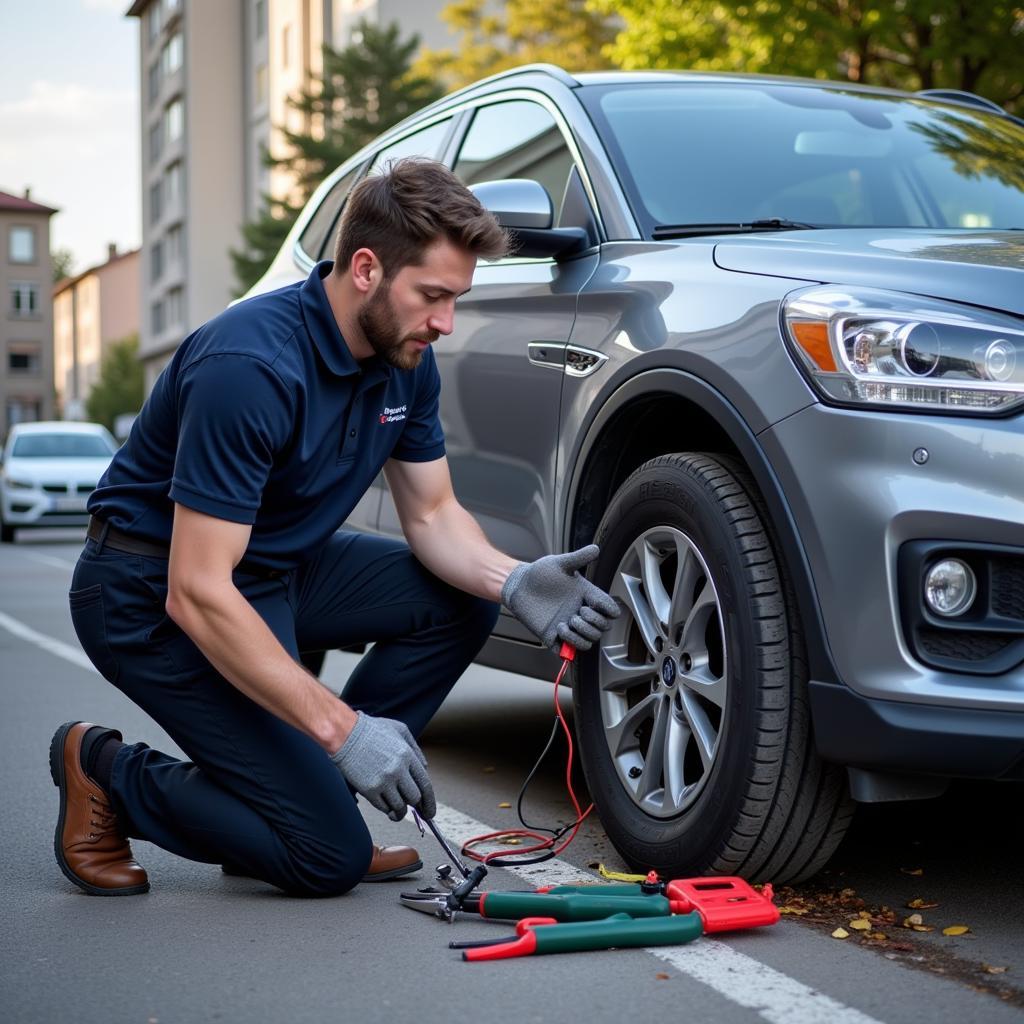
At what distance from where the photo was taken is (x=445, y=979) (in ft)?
9.61

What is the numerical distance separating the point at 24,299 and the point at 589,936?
88.8 metres

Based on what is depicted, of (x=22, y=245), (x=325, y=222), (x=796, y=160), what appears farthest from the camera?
(x=22, y=245)

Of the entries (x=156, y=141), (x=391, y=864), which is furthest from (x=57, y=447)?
(x=156, y=141)

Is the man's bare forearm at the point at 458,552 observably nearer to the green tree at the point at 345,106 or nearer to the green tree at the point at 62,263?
the green tree at the point at 345,106

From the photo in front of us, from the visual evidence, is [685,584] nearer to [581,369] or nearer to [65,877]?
[581,369]

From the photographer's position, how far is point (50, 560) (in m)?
17.2

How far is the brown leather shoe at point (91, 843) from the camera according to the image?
360cm

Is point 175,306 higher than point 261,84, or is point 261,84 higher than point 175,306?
point 261,84

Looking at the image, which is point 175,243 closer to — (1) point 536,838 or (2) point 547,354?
(2) point 547,354

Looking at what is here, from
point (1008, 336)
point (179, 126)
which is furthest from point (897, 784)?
point (179, 126)

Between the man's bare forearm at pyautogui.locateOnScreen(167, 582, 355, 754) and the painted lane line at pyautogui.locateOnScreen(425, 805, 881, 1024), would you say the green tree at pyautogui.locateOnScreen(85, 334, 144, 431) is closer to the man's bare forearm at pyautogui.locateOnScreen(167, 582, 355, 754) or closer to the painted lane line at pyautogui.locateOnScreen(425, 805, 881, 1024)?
the man's bare forearm at pyautogui.locateOnScreen(167, 582, 355, 754)

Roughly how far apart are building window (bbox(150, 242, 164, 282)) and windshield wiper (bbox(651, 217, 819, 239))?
6409 centimetres

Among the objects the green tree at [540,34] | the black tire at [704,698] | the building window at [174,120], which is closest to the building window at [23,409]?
the building window at [174,120]

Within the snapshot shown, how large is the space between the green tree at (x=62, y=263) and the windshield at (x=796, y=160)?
129 m
